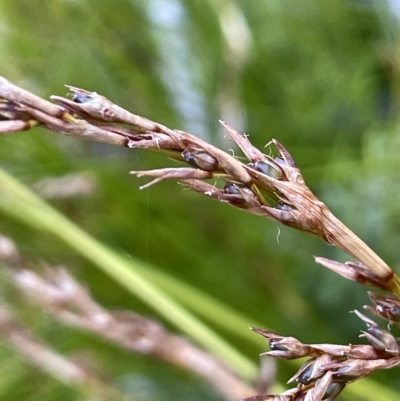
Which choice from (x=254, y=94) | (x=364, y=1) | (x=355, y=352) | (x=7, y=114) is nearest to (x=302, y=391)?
(x=355, y=352)

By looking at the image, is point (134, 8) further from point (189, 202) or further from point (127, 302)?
point (127, 302)

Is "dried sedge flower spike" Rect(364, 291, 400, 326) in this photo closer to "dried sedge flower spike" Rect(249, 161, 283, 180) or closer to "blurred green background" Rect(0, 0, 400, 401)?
"dried sedge flower spike" Rect(249, 161, 283, 180)

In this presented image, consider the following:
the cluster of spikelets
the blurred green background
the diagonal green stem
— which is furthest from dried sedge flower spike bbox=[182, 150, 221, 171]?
the blurred green background

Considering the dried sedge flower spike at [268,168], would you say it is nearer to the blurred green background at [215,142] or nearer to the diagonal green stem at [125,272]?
the diagonal green stem at [125,272]

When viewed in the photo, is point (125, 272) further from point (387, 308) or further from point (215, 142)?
point (215, 142)

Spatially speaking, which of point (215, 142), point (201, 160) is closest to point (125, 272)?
point (201, 160)

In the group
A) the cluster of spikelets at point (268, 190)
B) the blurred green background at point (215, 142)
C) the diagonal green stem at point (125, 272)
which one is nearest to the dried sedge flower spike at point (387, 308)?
the cluster of spikelets at point (268, 190)
